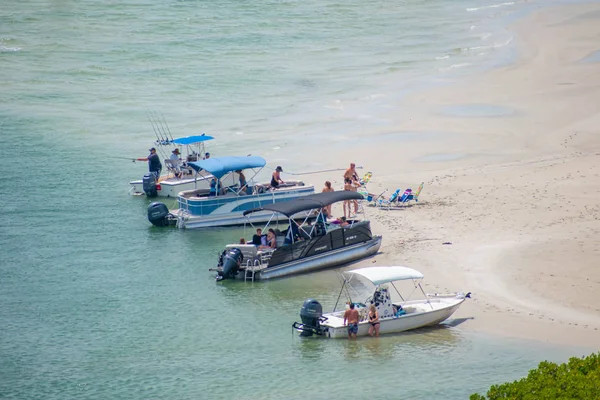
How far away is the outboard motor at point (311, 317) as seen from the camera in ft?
82.5

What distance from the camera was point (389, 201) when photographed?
35.5m

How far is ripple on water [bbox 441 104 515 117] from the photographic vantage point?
153 ft

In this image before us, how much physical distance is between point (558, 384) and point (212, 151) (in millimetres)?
29580

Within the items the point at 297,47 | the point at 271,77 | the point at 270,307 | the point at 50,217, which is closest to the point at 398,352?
the point at 270,307

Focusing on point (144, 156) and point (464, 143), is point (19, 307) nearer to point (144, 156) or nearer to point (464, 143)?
point (144, 156)

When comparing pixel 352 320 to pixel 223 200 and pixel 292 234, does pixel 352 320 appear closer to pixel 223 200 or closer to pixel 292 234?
pixel 292 234

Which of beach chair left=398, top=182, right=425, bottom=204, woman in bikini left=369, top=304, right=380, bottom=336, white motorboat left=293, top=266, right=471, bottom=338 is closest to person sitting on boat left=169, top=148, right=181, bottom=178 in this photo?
beach chair left=398, top=182, right=425, bottom=204

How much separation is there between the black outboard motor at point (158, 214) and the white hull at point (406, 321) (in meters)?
11.5

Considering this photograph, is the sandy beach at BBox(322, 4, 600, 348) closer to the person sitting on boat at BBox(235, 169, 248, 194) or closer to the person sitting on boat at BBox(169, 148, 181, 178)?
the person sitting on boat at BBox(235, 169, 248, 194)

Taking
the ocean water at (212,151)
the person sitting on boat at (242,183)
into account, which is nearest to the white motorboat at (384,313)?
the ocean water at (212,151)

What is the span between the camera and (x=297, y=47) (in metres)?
72.8

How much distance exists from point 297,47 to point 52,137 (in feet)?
89.2

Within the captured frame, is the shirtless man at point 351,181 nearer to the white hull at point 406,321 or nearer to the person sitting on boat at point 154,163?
the person sitting on boat at point 154,163

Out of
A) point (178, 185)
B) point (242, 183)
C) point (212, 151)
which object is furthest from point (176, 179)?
point (212, 151)
